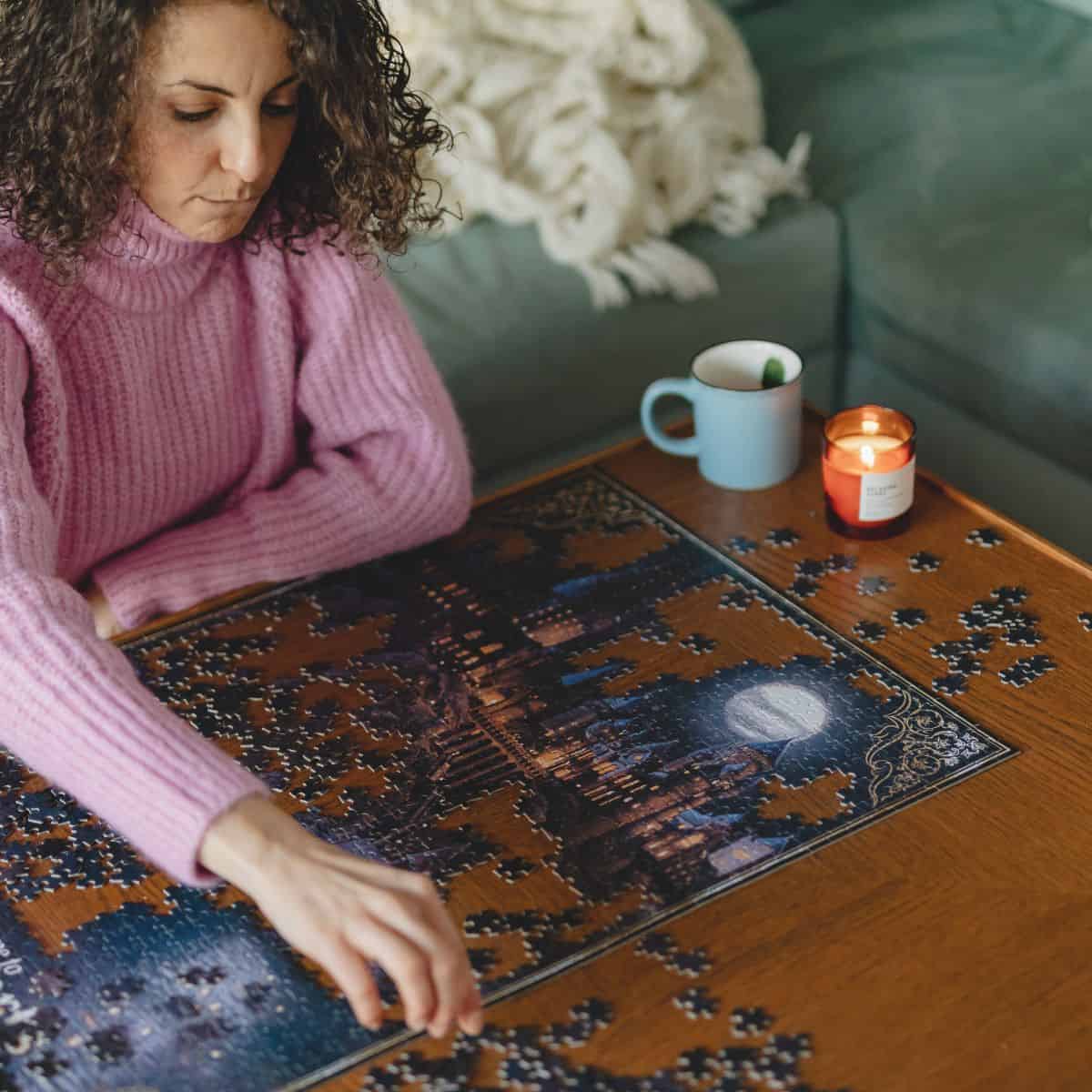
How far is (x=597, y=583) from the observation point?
140cm

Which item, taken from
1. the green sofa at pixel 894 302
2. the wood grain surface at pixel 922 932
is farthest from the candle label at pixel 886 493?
the green sofa at pixel 894 302

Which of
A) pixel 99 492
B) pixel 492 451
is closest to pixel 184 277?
pixel 99 492

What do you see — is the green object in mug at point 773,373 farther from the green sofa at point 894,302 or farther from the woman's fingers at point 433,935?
the woman's fingers at point 433,935

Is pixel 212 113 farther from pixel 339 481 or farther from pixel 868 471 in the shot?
pixel 868 471

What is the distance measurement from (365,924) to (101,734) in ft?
0.75

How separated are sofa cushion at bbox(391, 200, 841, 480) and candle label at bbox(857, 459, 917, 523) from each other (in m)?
0.72

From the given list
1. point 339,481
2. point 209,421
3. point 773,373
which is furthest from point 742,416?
point 209,421

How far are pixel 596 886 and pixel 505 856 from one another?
0.23 feet

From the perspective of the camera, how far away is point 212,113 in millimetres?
1175

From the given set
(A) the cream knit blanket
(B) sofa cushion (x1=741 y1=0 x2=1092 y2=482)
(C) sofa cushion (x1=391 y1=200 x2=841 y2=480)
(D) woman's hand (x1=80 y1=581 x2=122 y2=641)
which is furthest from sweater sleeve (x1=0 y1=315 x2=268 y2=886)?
(B) sofa cushion (x1=741 y1=0 x2=1092 y2=482)

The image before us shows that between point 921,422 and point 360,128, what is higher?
point 360,128

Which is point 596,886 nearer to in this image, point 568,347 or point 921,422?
point 568,347

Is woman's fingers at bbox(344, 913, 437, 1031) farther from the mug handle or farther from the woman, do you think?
the mug handle

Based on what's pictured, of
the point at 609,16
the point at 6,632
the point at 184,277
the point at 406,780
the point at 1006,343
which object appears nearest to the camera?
the point at 6,632
